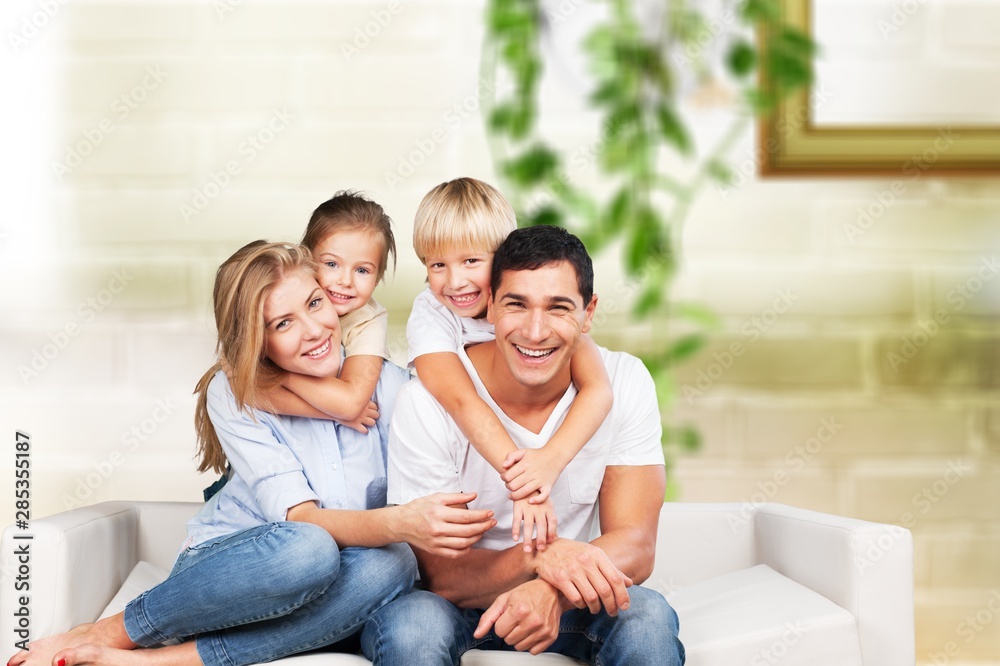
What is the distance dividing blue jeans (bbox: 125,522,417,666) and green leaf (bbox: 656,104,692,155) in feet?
4.40

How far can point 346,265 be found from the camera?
1795 mm

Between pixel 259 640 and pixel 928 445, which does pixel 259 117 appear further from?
pixel 928 445

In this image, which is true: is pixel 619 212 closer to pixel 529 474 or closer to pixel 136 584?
pixel 529 474

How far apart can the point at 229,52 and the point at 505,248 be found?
122cm

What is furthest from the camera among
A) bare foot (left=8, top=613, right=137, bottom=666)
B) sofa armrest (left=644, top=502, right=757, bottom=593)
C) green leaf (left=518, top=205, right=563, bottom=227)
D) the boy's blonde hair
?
green leaf (left=518, top=205, right=563, bottom=227)

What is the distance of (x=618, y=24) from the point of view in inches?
98.6

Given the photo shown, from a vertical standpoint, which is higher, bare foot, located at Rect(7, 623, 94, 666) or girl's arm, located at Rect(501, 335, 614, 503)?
girl's arm, located at Rect(501, 335, 614, 503)

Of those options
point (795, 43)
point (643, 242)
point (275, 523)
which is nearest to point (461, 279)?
point (275, 523)

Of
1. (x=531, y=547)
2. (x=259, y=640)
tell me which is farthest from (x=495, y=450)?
(x=259, y=640)

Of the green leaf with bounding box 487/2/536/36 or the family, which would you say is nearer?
the family

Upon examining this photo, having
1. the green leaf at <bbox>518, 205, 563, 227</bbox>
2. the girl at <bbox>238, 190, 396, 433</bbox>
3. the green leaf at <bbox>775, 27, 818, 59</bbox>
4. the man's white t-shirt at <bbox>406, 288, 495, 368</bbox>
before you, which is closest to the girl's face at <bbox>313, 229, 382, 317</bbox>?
the girl at <bbox>238, 190, 396, 433</bbox>

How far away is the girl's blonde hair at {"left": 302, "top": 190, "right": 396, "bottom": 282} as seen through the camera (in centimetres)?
181

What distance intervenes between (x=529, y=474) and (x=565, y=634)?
0.97 ft

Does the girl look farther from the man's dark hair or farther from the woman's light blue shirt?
the man's dark hair
